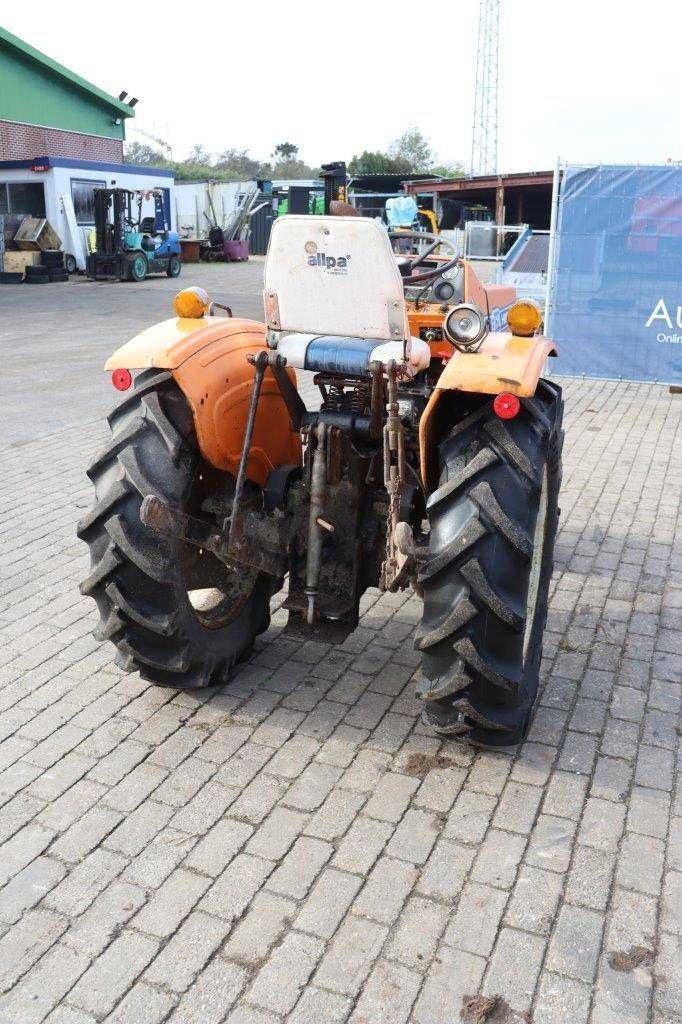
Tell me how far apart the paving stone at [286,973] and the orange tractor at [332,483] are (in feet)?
3.07

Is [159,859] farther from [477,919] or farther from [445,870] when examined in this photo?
[477,919]

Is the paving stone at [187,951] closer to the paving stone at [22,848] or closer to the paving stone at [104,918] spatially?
the paving stone at [104,918]

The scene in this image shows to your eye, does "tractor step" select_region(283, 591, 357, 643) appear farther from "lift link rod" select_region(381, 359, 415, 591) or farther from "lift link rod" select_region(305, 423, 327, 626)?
"lift link rod" select_region(381, 359, 415, 591)

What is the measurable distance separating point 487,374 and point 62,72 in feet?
109

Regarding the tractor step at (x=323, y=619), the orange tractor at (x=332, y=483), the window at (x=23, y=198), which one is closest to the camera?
the orange tractor at (x=332, y=483)

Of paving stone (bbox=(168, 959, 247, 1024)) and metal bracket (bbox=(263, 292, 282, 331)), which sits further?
metal bracket (bbox=(263, 292, 282, 331))

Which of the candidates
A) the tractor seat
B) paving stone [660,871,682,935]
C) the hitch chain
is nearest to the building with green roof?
the tractor seat

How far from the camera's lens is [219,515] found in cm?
378

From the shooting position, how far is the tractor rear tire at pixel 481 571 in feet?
10.1

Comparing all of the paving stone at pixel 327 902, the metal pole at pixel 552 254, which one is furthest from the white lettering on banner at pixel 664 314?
the paving stone at pixel 327 902

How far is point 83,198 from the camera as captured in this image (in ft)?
89.2

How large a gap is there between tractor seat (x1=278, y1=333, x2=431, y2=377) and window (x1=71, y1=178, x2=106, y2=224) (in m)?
25.7

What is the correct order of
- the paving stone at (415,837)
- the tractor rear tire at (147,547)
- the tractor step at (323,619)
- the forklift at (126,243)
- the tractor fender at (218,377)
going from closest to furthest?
the paving stone at (415,837) < the tractor rear tire at (147,547) < the tractor fender at (218,377) < the tractor step at (323,619) < the forklift at (126,243)

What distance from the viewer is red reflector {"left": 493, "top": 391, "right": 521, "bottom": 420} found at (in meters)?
3.09
